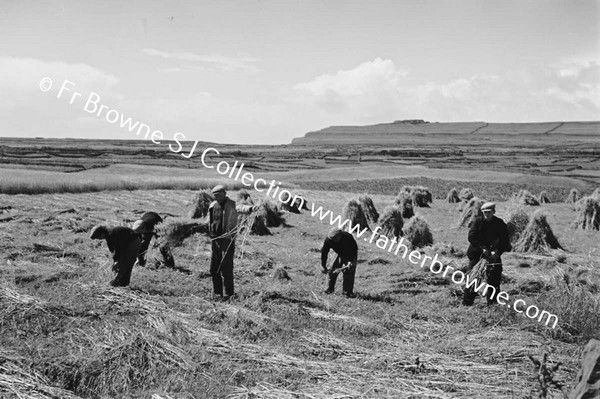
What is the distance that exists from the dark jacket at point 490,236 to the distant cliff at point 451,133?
98.6m

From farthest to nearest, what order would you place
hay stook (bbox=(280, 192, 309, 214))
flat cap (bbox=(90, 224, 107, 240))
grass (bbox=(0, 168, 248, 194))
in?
1. grass (bbox=(0, 168, 248, 194))
2. hay stook (bbox=(280, 192, 309, 214))
3. flat cap (bbox=(90, 224, 107, 240))

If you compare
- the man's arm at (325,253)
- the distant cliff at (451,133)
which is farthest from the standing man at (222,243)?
the distant cliff at (451,133)

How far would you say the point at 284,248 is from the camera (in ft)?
46.2

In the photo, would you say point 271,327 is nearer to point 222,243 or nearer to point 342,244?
point 222,243

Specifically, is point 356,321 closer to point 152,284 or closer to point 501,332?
point 501,332

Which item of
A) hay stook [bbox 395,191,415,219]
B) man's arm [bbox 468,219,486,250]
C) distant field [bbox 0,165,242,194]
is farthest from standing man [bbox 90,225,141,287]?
distant field [bbox 0,165,242,194]

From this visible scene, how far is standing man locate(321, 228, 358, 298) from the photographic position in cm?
928

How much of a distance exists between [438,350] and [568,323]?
2238mm

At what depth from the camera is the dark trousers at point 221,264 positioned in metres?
8.83

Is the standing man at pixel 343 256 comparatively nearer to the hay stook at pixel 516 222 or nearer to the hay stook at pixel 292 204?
the hay stook at pixel 516 222

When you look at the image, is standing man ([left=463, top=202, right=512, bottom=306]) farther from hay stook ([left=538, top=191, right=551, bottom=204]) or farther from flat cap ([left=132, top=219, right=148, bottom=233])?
hay stook ([left=538, top=191, right=551, bottom=204])

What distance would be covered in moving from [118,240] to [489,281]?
5667 mm

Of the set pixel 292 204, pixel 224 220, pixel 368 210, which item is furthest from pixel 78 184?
pixel 224 220

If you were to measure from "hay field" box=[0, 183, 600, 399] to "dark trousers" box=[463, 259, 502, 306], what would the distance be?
0.78 ft
